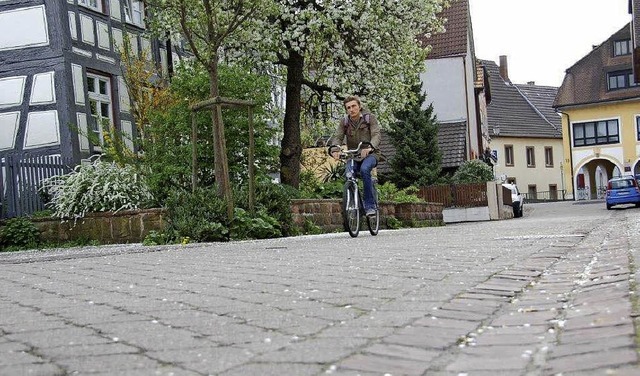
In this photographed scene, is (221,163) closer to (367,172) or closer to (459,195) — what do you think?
(367,172)

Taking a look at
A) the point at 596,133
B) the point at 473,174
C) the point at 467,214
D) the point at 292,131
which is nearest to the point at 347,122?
the point at 292,131

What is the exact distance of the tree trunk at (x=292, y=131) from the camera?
20609mm

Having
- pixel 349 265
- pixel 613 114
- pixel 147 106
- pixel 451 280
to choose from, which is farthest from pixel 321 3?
pixel 613 114

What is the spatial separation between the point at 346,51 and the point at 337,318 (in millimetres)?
17510

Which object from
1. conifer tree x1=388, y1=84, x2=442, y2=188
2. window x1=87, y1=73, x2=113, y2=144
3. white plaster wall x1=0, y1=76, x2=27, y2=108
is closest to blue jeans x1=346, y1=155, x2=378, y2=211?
window x1=87, y1=73, x2=113, y2=144

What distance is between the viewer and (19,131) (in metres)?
20.8

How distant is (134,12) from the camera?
24953 mm

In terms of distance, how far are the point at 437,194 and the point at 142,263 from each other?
2986cm

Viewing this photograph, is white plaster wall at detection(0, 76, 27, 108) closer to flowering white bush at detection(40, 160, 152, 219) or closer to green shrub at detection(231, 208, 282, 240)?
flowering white bush at detection(40, 160, 152, 219)

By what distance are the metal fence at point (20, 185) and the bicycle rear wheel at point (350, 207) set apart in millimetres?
7432

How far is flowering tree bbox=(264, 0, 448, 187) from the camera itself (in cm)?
2030

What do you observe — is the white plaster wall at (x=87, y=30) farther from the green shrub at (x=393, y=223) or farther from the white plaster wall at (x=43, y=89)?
the green shrub at (x=393, y=223)

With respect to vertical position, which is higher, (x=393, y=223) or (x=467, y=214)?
(x=393, y=223)

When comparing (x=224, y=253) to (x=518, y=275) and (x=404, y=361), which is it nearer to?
(x=518, y=275)
